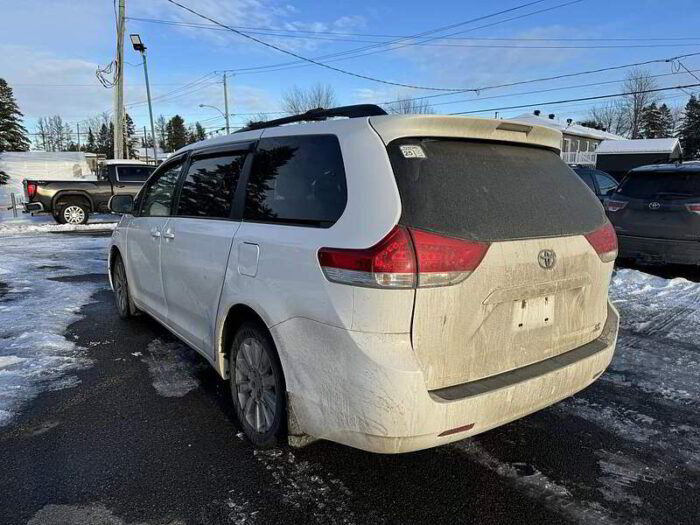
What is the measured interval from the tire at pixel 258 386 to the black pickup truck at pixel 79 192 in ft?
47.9

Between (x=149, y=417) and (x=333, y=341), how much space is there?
1.83 metres

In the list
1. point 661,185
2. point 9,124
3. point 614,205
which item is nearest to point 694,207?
point 661,185

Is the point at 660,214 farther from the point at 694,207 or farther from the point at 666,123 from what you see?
the point at 666,123

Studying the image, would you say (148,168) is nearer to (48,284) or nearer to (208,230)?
(48,284)

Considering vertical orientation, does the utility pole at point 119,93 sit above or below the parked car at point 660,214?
above

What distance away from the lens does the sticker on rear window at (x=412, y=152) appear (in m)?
2.31

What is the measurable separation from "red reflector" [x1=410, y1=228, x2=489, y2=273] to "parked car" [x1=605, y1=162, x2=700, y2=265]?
6.22 metres

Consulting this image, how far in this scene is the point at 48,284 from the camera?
294 inches

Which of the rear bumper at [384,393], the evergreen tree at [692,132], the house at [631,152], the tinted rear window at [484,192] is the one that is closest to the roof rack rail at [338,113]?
the tinted rear window at [484,192]

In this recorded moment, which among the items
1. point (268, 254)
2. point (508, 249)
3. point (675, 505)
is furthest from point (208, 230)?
point (675, 505)

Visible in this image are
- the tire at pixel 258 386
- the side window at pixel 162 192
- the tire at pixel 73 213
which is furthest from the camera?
the tire at pixel 73 213

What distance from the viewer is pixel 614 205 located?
7.86 metres

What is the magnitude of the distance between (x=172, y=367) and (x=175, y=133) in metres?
102

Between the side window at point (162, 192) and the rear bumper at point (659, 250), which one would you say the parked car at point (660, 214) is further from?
the side window at point (162, 192)
